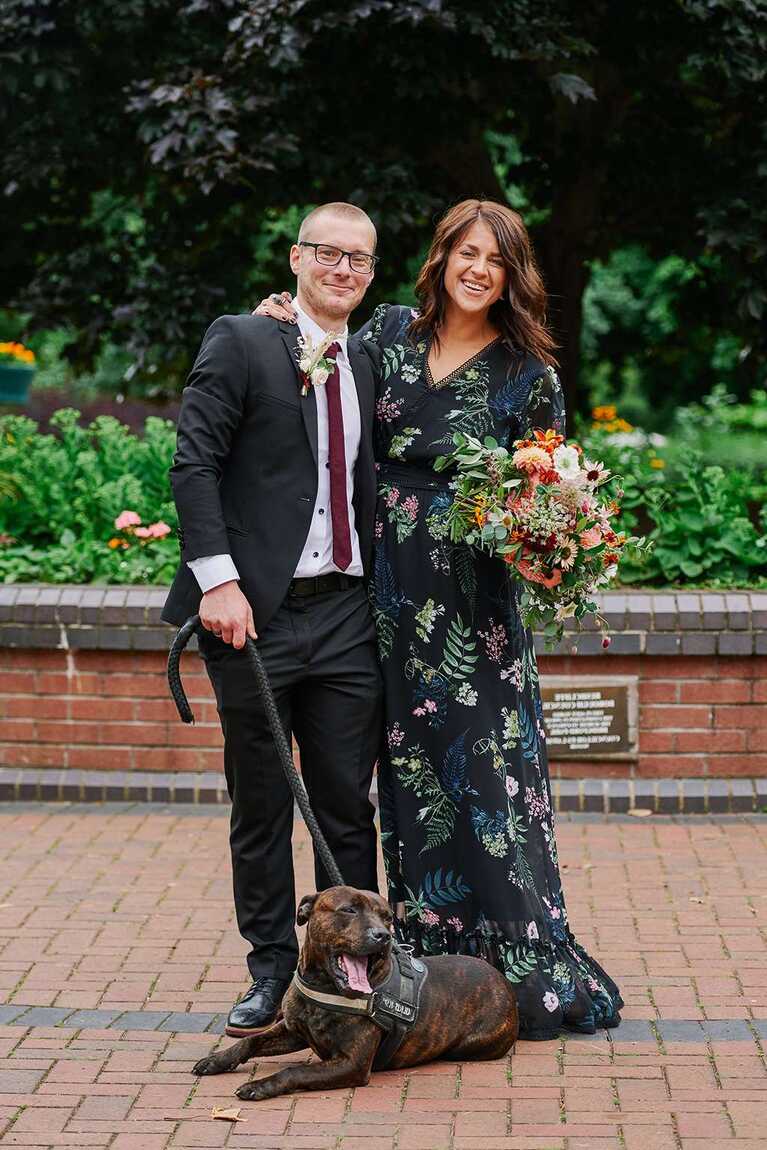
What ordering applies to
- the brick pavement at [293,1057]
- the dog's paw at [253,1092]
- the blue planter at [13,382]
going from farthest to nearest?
the blue planter at [13,382]
the dog's paw at [253,1092]
the brick pavement at [293,1057]

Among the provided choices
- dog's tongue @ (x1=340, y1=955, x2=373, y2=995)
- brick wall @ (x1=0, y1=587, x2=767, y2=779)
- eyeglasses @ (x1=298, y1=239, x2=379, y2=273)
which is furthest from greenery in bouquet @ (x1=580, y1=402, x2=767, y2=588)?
dog's tongue @ (x1=340, y1=955, x2=373, y2=995)

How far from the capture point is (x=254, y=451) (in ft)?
15.1

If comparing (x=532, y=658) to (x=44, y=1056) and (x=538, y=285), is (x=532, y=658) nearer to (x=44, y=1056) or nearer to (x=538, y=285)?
(x=538, y=285)

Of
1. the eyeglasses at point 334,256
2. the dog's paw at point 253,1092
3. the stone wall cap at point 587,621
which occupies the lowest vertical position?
the dog's paw at point 253,1092

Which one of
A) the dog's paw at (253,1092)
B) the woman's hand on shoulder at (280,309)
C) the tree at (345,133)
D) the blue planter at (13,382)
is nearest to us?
the dog's paw at (253,1092)

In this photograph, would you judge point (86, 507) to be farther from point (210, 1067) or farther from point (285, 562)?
point (210, 1067)

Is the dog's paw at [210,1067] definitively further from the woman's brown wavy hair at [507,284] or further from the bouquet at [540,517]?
the woman's brown wavy hair at [507,284]

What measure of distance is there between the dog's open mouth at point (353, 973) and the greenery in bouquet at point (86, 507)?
404 centimetres

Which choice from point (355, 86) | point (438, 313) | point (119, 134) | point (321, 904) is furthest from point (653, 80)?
point (321, 904)

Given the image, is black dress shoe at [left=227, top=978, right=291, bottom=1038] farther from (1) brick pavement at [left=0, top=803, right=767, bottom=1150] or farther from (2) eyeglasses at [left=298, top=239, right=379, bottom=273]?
(2) eyeglasses at [left=298, top=239, right=379, bottom=273]

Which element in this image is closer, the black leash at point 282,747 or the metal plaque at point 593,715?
the black leash at point 282,747

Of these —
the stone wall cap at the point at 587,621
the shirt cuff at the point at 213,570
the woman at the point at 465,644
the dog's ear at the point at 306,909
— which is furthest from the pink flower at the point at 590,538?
the stone wall cap at the point at 587,621

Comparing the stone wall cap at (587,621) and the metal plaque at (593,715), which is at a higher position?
the stone wall cap at (587,621)

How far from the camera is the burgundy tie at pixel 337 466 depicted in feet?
15.3
